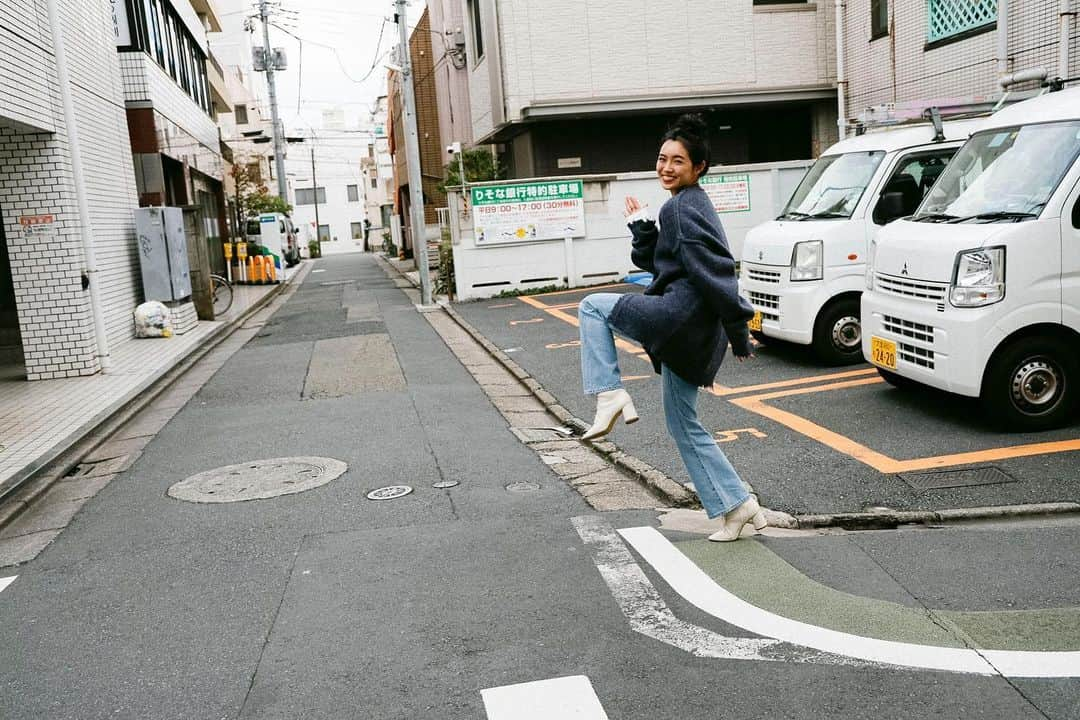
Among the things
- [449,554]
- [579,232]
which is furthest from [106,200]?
[449,554]

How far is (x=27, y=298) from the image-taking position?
11.4 m

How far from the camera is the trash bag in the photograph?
48.8 feet

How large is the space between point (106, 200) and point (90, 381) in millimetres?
4181

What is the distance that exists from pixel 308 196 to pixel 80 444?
7692 centimetres

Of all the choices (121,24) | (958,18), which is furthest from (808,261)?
(121,24)

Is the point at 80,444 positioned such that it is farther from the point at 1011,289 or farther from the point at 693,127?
the point at 1011,289

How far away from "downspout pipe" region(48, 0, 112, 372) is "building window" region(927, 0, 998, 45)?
1281 cm

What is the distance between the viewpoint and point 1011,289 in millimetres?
6277

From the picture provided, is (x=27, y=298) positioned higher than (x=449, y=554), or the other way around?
(x=27, y=298)

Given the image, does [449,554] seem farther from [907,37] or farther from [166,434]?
[907,37]

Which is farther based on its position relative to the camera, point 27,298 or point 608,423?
point 27,298

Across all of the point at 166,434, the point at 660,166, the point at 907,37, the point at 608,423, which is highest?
the point at 907,37

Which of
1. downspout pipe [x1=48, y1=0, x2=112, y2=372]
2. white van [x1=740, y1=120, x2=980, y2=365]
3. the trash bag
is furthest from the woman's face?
the trash bag

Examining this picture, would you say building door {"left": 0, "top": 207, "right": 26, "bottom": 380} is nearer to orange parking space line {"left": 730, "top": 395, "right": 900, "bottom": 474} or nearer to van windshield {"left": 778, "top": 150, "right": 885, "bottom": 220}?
orange parking space line {"left": 730, "top": 395, "right": 900, "bottom": 474}
